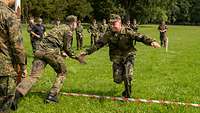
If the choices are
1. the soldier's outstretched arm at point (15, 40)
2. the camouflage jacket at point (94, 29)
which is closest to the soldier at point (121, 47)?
the soldier's outstretched arm at point (15, 40)

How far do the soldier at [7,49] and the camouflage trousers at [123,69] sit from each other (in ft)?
14.3

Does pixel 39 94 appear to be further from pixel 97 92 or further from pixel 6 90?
pixel 6 90

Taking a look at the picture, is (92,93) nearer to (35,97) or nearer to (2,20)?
(35,97)

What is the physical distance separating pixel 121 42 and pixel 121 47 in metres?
0.15

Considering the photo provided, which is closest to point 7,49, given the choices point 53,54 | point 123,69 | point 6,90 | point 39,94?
point 6,90

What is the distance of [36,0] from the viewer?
68.8 meters

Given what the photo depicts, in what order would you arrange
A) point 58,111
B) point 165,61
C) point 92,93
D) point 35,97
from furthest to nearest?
1. point 165,61
2. point 92,93
3. point 35,97
4. point 58,111

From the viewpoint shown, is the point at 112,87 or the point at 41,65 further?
the point at 112,87

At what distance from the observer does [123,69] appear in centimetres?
1080

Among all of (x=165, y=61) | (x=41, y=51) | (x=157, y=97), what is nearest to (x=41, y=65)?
(x=41, y=51)

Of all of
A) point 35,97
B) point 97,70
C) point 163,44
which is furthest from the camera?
point 163,44

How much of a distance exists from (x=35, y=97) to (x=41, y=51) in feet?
4.13

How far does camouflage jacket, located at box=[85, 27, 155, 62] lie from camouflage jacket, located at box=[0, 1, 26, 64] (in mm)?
4066

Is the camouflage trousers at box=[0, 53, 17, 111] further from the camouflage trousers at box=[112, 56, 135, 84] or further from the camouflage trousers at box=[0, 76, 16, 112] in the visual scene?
the camouflage trousers at box=[112, 56, 135, 84]
